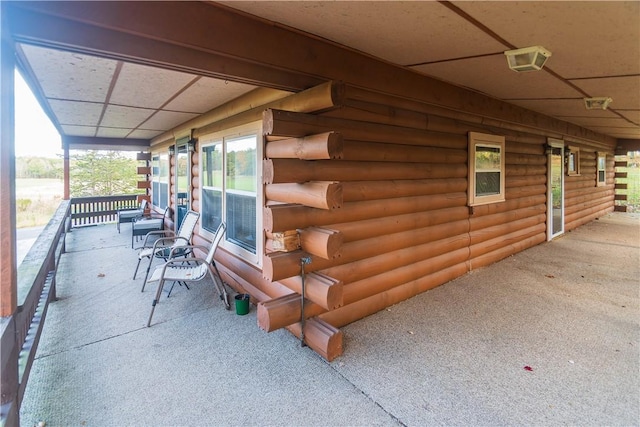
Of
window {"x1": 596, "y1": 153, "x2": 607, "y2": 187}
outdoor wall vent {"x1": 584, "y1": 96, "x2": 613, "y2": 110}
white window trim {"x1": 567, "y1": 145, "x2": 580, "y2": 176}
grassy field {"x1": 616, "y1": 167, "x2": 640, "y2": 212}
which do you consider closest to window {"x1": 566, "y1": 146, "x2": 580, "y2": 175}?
white window trim {"x1": 567, "y1": 145, "x2": 580, "y2": 176}

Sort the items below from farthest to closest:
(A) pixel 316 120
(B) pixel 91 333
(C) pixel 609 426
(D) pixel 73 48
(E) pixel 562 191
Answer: (E) pixel 562 191, (B) pixel 91 333, (A) pixel 316 120, (C) pixel 609 426, (D) pixel 73 48

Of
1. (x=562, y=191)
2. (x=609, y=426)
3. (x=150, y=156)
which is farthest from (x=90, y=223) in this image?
(x=562, y=191)

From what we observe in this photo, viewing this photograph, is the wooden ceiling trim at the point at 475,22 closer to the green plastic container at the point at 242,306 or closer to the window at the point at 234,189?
the window at the point at 234,189

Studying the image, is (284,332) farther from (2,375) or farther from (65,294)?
(65,294)

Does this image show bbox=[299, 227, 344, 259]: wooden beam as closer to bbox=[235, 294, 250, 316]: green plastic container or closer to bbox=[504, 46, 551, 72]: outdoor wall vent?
bbox=[235, 294, 250, 316]: green plastic container

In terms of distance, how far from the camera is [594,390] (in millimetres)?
2064

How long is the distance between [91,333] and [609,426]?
374cm

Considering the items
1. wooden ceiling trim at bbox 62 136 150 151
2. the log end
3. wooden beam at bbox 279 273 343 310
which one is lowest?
the log end

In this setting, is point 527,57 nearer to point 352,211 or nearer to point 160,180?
point 352,211

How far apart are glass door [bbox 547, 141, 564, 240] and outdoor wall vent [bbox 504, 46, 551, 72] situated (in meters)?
4.25

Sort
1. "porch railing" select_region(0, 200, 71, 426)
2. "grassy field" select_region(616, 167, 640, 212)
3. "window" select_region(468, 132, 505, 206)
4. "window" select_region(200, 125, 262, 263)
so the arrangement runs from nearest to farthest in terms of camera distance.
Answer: "porch railing" select_region(0, 200, 71, 426) → "window" select_region(200, 125, 262, 263) → "window" select_region(468, 132, 505, 206) → "grassy field" select_region(616, 167, 640, 212)

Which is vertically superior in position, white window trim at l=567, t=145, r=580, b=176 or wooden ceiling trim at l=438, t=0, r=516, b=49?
wooden ceiling trim at l=438, t=0, r=516, b=49

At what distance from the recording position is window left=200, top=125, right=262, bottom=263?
11.3 feet

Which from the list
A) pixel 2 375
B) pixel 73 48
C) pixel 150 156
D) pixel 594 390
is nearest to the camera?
pixel 2 375
